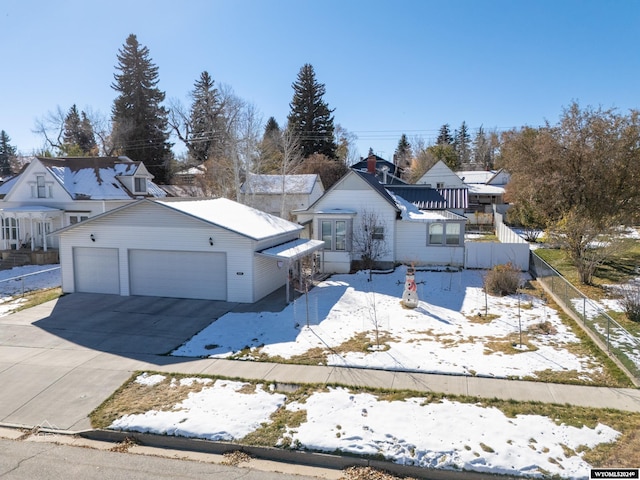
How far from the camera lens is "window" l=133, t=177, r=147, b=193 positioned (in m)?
35.0

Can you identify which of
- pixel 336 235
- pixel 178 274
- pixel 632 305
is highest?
pixel 336 235

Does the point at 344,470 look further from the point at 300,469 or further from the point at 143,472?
the point at 143,472

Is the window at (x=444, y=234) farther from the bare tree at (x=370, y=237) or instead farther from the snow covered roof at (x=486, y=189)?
the snow covered roof at (x=486, y=189)

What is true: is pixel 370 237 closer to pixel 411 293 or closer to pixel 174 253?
pixel 411 293

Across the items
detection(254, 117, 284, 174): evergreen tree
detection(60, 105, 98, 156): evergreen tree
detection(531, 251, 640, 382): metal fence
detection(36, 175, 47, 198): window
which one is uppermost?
detection(60, 105, 98, 156): evergreen tree

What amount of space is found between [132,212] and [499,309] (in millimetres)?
14952

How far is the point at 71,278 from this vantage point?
20.4 m

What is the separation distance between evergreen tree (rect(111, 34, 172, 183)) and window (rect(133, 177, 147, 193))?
17.6 metres

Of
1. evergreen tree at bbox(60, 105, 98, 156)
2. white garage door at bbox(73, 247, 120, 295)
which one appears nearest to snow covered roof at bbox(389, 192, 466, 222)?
white garage door at bbox(73, 247, 120, 295)

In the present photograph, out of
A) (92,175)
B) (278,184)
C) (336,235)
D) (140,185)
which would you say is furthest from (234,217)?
(278,184)

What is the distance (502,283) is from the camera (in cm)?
1923

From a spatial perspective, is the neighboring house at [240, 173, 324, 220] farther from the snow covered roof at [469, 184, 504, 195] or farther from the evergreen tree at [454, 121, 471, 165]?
the evergreen tree at [454, 121, 471, 165]

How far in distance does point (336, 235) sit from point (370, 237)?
183cm

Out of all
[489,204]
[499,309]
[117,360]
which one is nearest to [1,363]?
[117,360]
